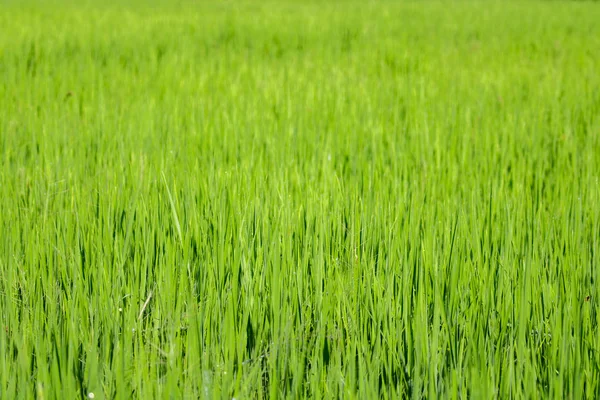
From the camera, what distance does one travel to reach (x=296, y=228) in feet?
5.35

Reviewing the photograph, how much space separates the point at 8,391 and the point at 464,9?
8.51m

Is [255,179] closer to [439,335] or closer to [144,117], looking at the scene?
[439,335]

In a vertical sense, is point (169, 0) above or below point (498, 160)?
above

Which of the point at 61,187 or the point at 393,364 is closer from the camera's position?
the point at 393,364

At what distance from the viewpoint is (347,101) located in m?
3.57

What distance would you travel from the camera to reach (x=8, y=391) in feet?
3.29

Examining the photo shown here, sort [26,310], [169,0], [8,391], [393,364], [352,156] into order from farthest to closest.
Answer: [169,0] < [352,156] < [26,310] < [393,364] < [8,391]

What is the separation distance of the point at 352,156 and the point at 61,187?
1071 mm

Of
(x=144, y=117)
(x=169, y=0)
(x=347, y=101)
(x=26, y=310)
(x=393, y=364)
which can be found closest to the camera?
(x=393, y=364)

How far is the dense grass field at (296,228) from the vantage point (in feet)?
3.60

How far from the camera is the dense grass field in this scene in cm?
110

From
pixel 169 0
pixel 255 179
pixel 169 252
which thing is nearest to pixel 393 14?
pixel 169 0

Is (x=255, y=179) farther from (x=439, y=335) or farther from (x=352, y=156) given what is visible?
(x=439, y=335)

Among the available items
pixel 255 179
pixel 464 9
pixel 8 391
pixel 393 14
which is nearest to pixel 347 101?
pixel 255 179
